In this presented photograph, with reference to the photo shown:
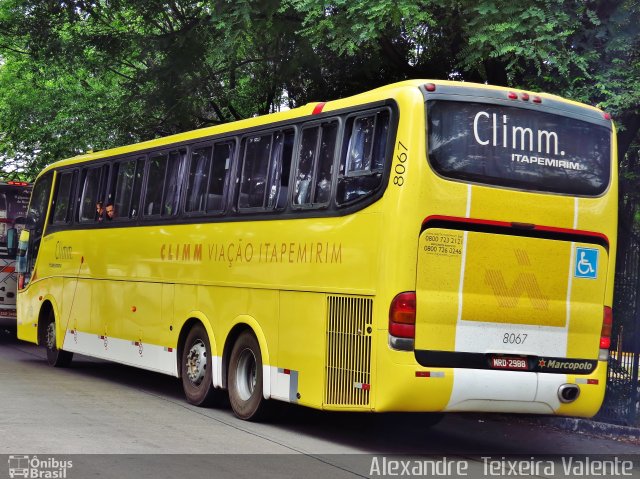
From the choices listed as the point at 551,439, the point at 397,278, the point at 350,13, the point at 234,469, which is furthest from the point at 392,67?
the point at 234,469

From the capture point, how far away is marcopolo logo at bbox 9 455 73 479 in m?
8.23

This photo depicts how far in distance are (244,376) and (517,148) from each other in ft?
14.0

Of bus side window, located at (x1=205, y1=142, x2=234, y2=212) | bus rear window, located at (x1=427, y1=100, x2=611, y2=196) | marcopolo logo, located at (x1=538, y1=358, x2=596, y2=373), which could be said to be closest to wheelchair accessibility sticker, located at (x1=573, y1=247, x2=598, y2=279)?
bus rear window, located at (x1=427, y1=100, x2=611, y2=196)

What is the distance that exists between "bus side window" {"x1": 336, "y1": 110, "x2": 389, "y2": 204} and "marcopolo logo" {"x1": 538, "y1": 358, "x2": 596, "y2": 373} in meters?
2.39

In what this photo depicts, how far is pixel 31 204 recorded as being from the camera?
19.8 meters

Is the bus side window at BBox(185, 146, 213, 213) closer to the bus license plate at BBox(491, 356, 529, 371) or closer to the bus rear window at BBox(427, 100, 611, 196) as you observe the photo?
the bus rear window at BBox(427, 100, 611, 196)

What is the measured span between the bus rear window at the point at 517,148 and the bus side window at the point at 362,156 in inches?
21.6

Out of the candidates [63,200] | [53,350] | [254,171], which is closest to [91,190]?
[63,200]

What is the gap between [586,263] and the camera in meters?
10.8

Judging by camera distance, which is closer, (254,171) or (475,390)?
(475,390)

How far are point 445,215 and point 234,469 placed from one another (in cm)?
306

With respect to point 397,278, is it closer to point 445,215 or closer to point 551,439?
point 445,215

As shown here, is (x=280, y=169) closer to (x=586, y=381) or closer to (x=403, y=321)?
(x=403, y=321)

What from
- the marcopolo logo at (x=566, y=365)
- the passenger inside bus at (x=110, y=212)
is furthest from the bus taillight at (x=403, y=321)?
the passenger inside bus at (x=110, y=212)
